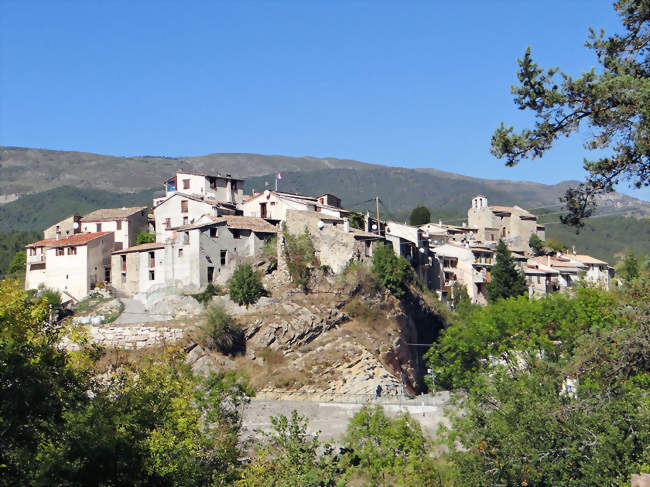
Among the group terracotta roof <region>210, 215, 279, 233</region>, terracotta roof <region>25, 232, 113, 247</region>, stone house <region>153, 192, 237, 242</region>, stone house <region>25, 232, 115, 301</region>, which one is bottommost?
stone house <region>25, 232, 115, 301</region>

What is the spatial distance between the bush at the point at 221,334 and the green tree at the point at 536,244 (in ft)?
177

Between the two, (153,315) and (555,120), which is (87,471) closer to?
(555,120)

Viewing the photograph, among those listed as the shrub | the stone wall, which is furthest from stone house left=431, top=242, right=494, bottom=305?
the stone wall

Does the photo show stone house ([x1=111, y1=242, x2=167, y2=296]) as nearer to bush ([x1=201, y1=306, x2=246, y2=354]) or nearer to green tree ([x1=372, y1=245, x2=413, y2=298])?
bush ([x1=201, y1=306, x2=246, y2=354])

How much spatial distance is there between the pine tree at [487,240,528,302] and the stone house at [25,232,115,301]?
40591 millimetres

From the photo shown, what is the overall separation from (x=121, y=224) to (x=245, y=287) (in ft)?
64.2

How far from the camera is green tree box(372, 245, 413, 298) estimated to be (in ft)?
228

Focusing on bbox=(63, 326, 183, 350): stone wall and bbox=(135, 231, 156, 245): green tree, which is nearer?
bbox=(63, 326, 183, 350): stone wall

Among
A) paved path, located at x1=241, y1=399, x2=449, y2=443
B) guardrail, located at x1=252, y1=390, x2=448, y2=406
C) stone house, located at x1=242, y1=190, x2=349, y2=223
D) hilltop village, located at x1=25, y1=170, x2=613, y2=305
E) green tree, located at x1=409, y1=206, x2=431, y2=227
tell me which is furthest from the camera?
green tree, located at x1=409, y1=206, x2=431, y2=227

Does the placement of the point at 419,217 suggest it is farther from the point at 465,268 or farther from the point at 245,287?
the point at 245,287

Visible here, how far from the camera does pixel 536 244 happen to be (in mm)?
106188

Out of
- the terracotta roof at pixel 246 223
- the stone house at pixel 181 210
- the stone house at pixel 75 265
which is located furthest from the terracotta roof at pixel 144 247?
the terracotta roof at pixel 246 223

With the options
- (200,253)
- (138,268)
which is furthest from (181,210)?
(200,253)

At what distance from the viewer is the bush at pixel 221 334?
212ft
